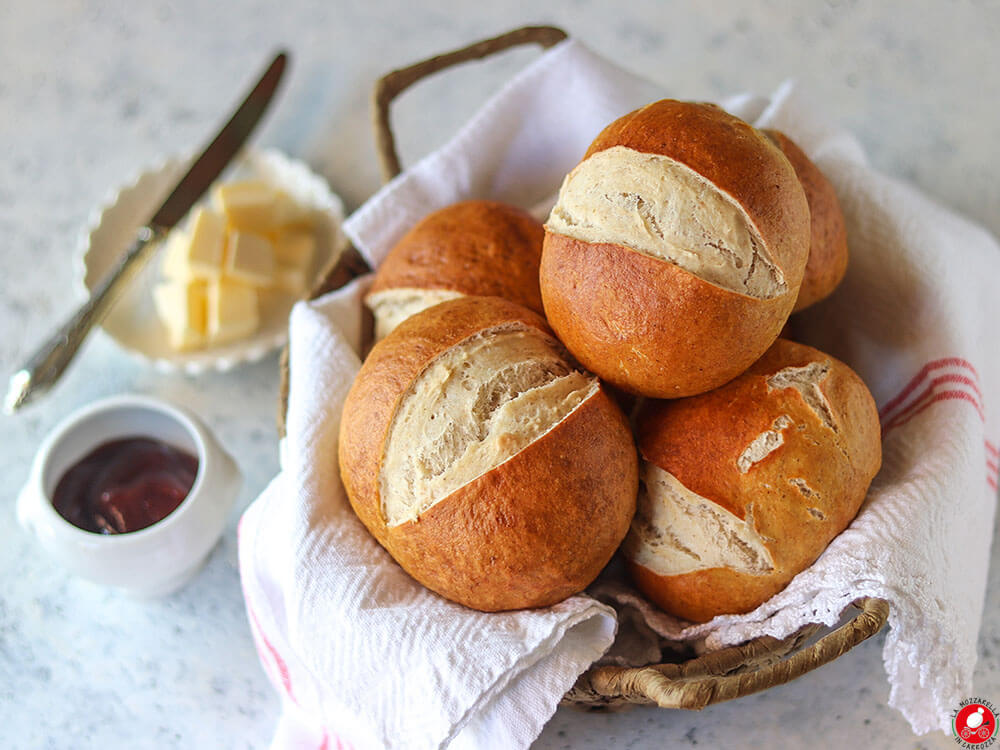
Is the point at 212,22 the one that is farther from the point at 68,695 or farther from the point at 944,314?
the point at 944,314

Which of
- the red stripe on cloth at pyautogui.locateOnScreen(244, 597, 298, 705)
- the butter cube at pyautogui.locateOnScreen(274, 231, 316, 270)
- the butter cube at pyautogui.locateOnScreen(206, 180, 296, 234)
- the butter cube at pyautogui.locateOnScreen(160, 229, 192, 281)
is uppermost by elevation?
the butter cube at pyautogui.locateOnScreen(206, 180, 296, 234)

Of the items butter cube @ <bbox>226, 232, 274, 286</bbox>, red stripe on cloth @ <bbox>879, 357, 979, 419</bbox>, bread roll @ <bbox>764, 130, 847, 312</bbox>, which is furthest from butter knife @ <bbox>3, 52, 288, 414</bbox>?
red stripe on cloth @ <bbox>879, 357, 979, 419</bbox>

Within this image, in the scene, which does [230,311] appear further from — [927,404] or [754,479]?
[927,404]

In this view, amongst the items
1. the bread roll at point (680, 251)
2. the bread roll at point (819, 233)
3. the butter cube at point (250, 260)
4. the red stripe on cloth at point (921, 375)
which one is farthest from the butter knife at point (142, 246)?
the red stripe on cloth at point (921, 375)

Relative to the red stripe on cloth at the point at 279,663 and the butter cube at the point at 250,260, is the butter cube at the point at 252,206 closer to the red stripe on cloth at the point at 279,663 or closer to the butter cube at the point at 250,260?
the butter cube at the point at 250,260

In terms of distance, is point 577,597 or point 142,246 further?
point 142,246

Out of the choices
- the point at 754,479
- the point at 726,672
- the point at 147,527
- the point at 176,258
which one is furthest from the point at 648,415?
the point at 176,258

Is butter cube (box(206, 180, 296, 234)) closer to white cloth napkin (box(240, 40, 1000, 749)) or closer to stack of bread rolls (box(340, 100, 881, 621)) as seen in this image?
white cloth napkin (box(240, 40, 1000, 749))
